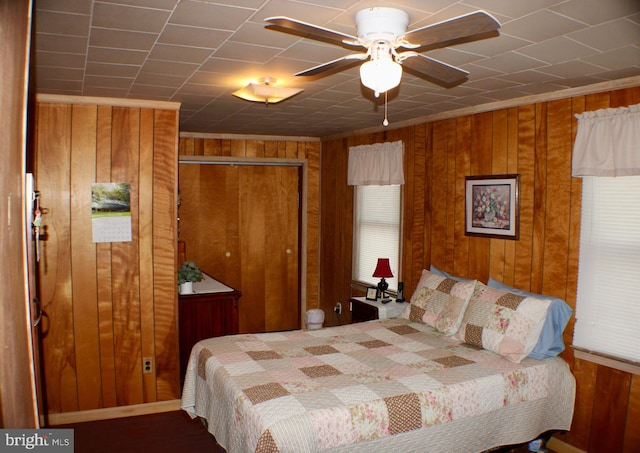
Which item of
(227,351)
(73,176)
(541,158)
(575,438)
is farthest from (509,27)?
(73,176)

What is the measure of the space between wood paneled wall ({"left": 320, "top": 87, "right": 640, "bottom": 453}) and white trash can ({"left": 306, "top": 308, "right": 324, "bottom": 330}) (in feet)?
5.23

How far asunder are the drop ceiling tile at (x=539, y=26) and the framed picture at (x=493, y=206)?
62.8 inches

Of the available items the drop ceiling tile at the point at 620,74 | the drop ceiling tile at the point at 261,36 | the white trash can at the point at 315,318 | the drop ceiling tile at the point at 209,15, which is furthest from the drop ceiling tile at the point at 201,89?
the white trash can at the point at 315,318

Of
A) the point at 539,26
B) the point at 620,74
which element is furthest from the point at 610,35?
the point at 620,74

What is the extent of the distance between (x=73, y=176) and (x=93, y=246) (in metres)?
0.54

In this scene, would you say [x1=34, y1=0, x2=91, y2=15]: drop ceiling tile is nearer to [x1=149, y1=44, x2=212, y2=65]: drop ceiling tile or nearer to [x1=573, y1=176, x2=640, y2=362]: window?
[x1=149, y1=44, x2=212, y2=65]: drop ceiling tile

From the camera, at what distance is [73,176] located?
3.64m

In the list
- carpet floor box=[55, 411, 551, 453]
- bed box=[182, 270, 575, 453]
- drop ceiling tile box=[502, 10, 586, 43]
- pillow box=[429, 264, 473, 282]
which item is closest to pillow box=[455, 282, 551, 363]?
bed box=[182, 270, 575, 453]

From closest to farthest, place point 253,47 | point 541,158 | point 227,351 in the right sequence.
→ point 253,47
point 227,351
point 541,158

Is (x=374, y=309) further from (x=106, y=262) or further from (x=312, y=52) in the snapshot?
(x=312, y=52)

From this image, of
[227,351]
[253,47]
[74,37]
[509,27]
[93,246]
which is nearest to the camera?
[509,27]

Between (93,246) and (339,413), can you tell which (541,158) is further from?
(93,246)

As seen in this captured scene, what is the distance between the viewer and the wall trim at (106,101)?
3.51 metres

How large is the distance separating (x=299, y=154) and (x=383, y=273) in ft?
7.20
